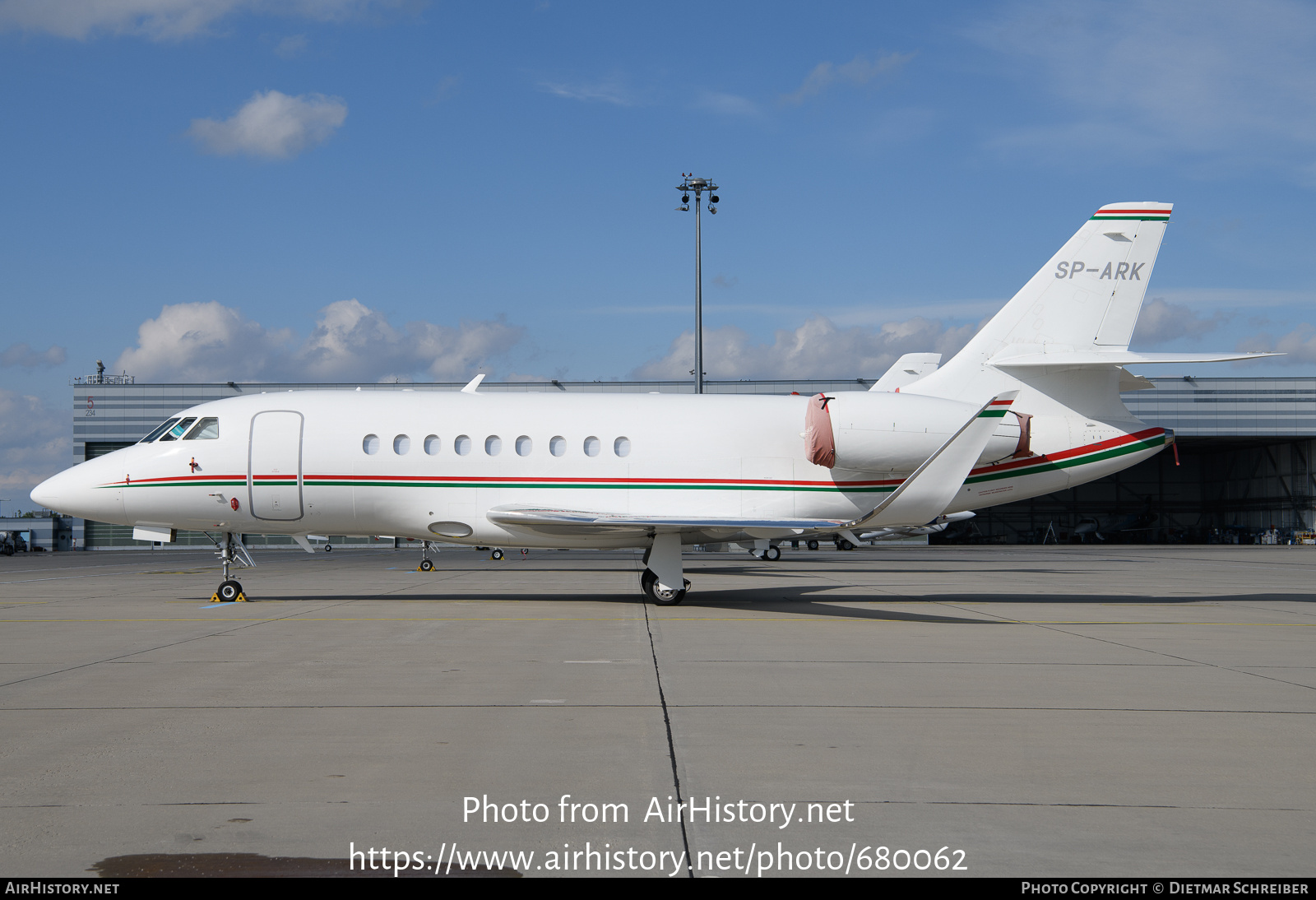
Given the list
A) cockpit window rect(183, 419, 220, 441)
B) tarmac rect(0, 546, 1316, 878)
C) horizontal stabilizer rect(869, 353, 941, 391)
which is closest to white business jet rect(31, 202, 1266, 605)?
cockpit window rect(183, 419, 220, 441)

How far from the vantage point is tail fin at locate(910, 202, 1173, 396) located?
57.0ft

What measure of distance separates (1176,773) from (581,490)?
11.5m

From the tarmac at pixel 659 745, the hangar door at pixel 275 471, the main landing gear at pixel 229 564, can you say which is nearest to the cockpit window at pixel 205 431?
the hangar door at pixel 275 471

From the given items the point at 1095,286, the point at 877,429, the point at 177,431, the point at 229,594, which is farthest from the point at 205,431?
the point at 1095,286

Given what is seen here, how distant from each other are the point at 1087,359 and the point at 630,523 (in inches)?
333

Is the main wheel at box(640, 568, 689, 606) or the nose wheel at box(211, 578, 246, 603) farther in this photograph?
the nose wheel at box(211, 578, 246, 603)

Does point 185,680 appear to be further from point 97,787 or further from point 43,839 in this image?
point 43,839

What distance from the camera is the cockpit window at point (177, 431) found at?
54.7ft

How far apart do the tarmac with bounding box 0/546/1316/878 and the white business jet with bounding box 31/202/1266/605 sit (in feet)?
8.18

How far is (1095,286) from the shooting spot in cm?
1734

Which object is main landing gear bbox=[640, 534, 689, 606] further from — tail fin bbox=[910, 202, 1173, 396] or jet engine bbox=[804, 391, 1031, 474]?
tail fin bbox=[910, 202, 1173, 396]

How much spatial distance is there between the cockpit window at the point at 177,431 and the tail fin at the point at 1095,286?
43.4 feet

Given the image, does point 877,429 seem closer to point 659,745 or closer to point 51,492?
point 659,745
